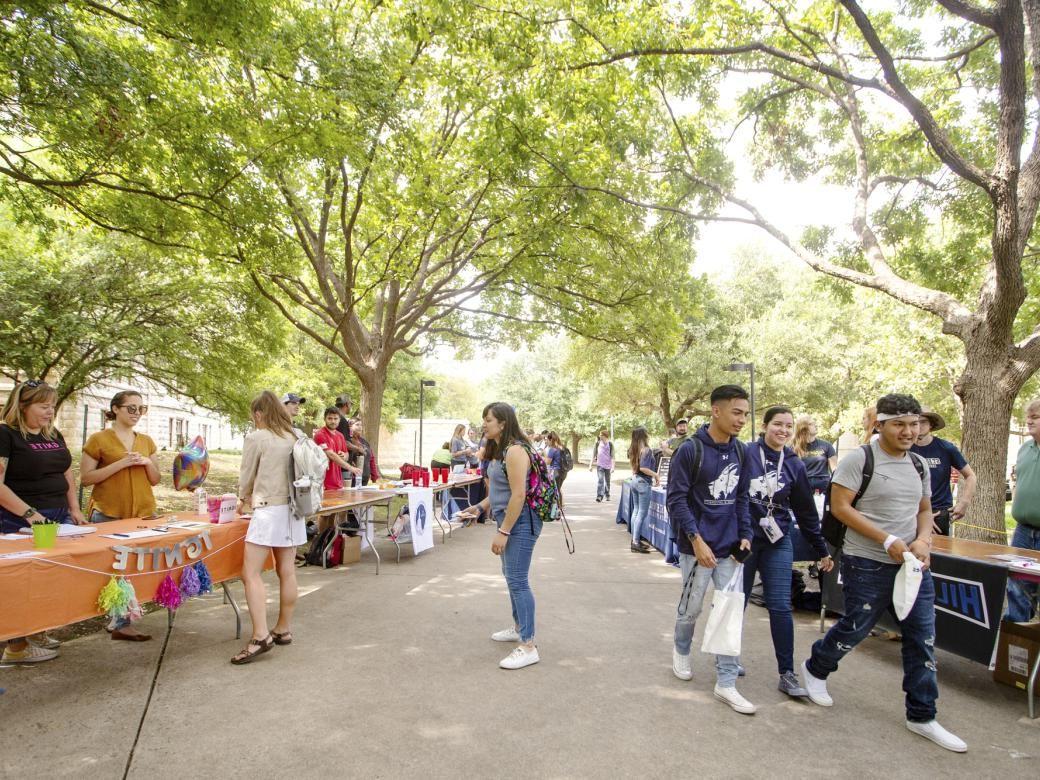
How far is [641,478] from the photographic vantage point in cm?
935

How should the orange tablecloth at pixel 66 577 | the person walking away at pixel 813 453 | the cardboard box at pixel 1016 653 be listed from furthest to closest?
the person walking away at pixel 813 453 → the cardboard box at pixel 1016 653 → the orange tablecloth at pixel 66 577

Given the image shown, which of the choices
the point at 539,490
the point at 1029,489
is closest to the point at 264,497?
the point at 539,490

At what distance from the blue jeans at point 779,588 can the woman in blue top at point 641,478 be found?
201 inches

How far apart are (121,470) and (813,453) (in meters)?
6.65

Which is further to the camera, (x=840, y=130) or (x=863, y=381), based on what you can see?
(x=863, y=381)

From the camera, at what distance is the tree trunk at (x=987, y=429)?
712 cm

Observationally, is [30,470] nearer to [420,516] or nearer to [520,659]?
[520,659]

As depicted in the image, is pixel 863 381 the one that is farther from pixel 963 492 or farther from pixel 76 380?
pixel 76 380

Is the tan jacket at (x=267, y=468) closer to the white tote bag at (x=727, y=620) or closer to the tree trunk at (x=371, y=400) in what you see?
the white tote bag at (x=727, y=620)

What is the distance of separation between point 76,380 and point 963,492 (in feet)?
43.4

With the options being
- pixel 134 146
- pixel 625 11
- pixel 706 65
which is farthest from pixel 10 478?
pixel 706 65

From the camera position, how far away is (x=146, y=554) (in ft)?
13.0

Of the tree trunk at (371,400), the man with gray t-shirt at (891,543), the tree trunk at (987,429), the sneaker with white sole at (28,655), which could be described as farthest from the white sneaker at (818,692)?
the tree trunk at (371,400)

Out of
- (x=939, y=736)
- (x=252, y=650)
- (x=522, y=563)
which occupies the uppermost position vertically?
(x=522, y=563)
